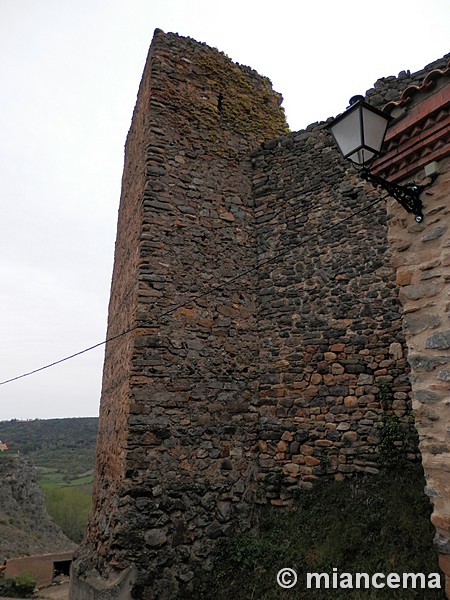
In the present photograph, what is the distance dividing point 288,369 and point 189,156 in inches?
145

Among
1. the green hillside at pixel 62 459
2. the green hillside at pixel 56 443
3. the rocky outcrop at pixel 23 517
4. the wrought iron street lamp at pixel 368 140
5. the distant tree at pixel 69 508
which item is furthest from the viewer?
the green hillside at pixel 56 443

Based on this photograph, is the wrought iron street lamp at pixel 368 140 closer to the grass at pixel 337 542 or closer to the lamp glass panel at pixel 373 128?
the lamp glass panel at pixel 373 128

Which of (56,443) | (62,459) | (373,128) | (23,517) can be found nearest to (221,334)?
(373,128)

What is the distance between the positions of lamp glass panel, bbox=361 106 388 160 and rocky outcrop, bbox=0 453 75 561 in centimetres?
1730

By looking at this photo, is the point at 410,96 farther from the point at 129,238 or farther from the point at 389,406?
the point at 129,238

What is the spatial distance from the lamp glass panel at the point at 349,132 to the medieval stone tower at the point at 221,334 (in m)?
2.93

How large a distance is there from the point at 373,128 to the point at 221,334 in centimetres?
389

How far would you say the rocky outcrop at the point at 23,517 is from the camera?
658 inches

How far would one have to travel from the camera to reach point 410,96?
Answer: 331cm

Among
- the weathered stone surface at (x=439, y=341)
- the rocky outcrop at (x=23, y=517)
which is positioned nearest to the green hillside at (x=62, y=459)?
the rocky outcrop at (x=23, y=517)

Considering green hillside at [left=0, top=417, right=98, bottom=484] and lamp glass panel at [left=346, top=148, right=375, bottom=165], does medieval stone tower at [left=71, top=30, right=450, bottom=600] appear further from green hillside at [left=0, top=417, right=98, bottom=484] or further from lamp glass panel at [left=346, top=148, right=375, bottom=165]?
green hillside at [left=0, top=417, right=98, bottom=484]

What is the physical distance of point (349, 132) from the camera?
327 centimetres

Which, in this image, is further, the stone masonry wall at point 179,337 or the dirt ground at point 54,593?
the dirt ground at point 54,593

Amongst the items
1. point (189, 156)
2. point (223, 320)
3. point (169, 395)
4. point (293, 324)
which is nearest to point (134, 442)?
point (169, 395)
